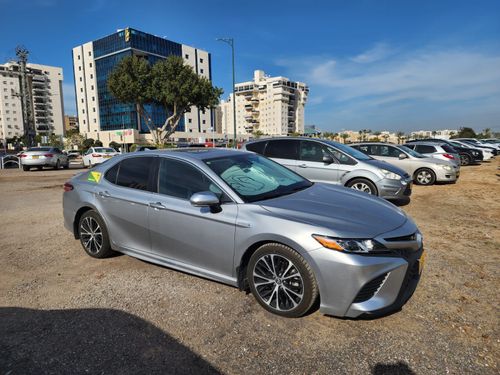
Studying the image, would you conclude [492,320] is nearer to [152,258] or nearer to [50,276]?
[152,258]

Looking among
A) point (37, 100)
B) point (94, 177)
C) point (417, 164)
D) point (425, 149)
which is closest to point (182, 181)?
point (94, 177)

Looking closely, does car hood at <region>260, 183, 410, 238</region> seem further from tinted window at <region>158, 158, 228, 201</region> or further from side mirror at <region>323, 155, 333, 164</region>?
side mirror at <region>323, 155, 333, 164</region>

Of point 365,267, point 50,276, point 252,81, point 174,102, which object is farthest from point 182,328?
point 252,81

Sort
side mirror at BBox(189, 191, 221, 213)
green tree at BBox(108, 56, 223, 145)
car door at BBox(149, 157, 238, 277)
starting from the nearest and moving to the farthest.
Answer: side mirror at BBox(189, 191, 221, 213) < car door at BBox(149, 157, 238, 277) < green tree at BBox(108, 56, 223, 145)

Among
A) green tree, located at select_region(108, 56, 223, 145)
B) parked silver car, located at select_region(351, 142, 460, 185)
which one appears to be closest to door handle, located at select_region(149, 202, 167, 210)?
parked silver car, located at select_region(351, 142, 460, 185)

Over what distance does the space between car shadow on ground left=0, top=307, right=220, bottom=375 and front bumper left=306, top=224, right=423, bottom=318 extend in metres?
1.07

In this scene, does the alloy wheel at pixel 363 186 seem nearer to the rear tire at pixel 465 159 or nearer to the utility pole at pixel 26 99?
the rear tire at pixel 465 159

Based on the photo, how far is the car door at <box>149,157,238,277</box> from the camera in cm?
321

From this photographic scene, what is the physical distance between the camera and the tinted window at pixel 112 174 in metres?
4.37

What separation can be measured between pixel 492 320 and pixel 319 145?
18.3 ft

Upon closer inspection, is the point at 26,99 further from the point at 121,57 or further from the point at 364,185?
the point at 364,185

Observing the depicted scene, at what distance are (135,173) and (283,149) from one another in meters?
4.87

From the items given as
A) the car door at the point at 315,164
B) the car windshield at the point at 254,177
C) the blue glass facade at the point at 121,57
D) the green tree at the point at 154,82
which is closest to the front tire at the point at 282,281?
the car windshield at the point at 254,177

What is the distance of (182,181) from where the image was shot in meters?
3.66
